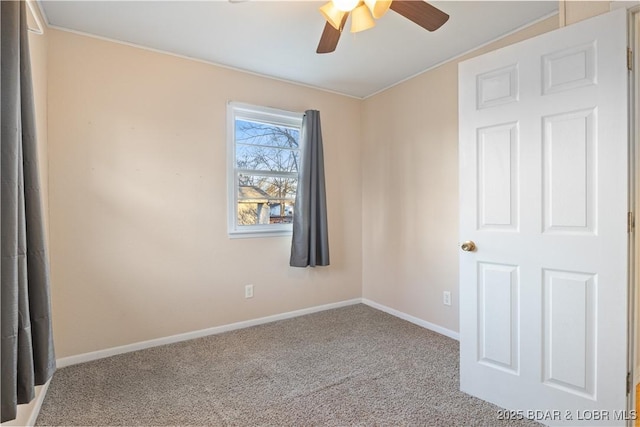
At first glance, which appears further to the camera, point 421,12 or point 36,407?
point 36,407

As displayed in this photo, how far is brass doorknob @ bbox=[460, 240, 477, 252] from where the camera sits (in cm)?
193

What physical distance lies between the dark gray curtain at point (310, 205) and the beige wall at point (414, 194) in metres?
0.66

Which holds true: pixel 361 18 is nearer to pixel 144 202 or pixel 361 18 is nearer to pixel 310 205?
pixel 310 205

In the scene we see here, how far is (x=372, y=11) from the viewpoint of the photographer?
157 centimetres

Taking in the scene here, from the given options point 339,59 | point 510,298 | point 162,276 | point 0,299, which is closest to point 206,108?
point 339,59

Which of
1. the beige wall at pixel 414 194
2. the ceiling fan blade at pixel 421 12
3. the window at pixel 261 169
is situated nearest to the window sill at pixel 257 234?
the window at pixel 261 169

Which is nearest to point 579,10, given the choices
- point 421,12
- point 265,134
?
point 421,12

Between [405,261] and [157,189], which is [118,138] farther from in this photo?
[405,261]

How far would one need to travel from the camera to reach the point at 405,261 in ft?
10.8

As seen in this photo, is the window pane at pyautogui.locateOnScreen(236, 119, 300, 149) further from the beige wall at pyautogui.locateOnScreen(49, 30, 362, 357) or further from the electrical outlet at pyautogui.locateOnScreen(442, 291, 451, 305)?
the electrical outlet at pyautogui.locateOnScreen(442, 291, 451, 305)

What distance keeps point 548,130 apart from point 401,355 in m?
1.83

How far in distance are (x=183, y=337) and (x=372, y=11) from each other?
2815 mm

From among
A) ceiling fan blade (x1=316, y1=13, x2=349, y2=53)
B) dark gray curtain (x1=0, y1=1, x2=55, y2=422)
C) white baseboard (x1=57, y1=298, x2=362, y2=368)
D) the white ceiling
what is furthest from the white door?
dark gray curtain (x1=0, y1=1, x2=55, y2=422)

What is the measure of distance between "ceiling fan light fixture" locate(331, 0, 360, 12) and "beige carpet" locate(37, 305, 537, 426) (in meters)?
2.13
